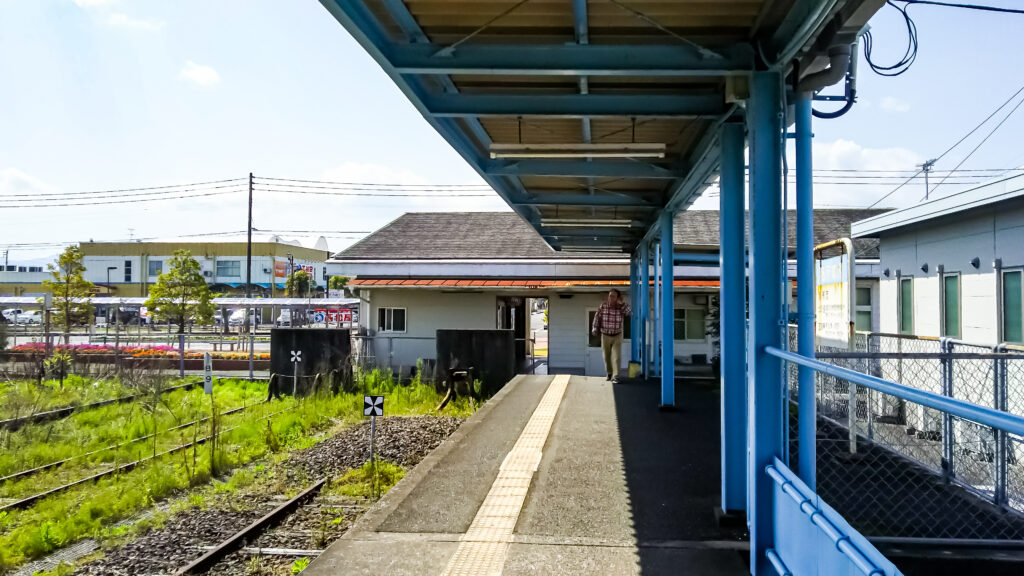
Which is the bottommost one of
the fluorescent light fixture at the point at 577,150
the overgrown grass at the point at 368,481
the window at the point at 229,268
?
the overgrown grass at the point at 368,481

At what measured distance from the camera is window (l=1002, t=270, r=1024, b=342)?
6.71 meters

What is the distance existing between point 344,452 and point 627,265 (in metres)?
13.3

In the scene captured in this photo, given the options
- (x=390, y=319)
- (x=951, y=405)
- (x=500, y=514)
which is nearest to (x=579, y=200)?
(x=500, y=514)

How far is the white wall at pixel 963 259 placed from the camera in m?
6.90

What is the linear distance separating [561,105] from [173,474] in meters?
A: 6.88

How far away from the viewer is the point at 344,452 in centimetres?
934

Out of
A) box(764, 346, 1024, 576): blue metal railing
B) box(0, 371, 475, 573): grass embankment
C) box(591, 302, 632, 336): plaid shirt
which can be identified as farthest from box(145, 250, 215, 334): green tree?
box(764, 346, 1024, 576): blue metal railing

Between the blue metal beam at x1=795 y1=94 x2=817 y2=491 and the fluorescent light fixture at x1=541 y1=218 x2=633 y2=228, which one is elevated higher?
the fluorescent light fixture at x1=541 y1=218 x2=633 y2=228

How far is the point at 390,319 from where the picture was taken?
875 inches

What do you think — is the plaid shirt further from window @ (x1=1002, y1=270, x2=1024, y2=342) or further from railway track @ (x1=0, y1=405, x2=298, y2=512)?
railway track @ (x1=0, y1=405, x2=298, y2=512)

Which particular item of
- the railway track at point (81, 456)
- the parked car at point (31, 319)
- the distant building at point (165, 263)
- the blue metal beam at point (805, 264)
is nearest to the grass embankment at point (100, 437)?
the railway track at point (81, 456)

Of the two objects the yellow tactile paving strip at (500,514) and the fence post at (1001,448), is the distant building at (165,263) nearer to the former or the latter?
the yellow tactile paving strip at (500,514)

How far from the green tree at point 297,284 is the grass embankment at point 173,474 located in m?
38.3

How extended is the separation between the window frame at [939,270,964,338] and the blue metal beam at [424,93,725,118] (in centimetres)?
492
